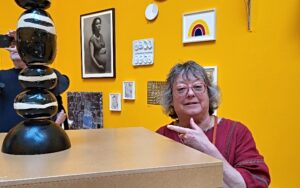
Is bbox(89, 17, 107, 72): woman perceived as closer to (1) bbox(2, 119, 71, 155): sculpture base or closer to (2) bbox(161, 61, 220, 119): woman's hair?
(2) bbox(161, 61, 220, 119): woman's hair

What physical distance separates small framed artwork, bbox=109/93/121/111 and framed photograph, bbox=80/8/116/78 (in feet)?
0.47

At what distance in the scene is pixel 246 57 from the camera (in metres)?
1.71

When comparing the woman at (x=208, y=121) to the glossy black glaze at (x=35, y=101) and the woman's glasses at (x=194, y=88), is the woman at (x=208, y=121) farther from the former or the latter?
the glossy black glaze at (x=35, y=101)

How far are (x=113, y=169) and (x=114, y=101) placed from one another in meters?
1.97

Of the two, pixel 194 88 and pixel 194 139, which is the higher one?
pixel 194 88

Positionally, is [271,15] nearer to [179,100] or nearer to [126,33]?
[179,100]

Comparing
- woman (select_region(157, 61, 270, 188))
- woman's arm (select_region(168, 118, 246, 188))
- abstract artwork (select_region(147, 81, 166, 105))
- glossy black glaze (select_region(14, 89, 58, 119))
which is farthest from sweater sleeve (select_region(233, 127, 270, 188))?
abstract artwork (select_region(147, 81, 166, 105))

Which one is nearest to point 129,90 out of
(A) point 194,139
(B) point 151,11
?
(B) point 151,11

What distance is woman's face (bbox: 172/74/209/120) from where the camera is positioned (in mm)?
1394

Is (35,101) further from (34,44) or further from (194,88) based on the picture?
(194,88)

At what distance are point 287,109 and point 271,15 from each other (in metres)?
0.46

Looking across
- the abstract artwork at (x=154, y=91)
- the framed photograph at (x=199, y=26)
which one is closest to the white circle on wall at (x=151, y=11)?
the framed photograph at (x=199, y=26)

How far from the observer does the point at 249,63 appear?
1.70 meters

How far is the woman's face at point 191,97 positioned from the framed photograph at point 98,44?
1045mm
